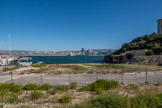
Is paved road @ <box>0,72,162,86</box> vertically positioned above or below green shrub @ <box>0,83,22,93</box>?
below

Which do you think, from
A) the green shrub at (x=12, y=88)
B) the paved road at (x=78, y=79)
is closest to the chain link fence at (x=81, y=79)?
the paved road at (x=78, y=79)

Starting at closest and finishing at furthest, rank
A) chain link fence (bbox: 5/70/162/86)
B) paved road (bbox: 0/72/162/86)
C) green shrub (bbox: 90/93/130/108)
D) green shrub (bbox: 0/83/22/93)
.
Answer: green shrub (bbox: 90/93/130/108), green shrub (bbox: 0/83/22/93), chain link fence (bbox: 5/70/162/86), paved road (bbox: 0/72/162/86)

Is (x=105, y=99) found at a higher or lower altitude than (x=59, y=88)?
higher

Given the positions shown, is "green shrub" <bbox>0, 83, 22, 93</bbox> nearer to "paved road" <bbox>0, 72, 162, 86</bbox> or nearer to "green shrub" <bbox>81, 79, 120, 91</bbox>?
"paved road" <bbox>0, 72, 162, 86</bbox>

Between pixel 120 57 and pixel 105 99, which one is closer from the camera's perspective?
pixel 105 99

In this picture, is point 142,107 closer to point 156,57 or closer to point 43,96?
point 43,96

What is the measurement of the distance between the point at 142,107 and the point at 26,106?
16.7 ft

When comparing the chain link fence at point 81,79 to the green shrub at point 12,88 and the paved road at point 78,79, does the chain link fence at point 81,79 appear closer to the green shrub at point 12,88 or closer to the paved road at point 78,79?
the paved road at point 78,79

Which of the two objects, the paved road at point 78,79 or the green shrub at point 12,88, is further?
the paved road at point 78,79

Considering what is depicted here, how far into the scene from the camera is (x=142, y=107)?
13.3ft

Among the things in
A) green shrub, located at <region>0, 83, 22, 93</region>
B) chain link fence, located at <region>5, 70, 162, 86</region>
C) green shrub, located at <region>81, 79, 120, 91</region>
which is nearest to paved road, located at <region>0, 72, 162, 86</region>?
chain link fence, located at <region>5, 70, 162, 86</region>

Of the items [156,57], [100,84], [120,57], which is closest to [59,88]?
[100,84]

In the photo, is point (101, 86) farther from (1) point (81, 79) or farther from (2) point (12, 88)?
(2) point (12, 88)

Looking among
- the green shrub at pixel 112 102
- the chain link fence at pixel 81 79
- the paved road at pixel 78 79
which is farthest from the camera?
the paved road at pixel 78 79
